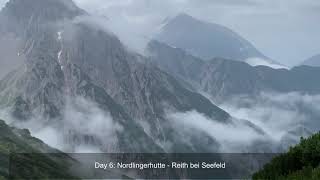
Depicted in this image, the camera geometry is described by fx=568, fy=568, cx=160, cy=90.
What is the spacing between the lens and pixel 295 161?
31562 mm

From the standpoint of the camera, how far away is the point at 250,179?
30.8 metres

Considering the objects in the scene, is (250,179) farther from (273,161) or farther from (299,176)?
(299,176)

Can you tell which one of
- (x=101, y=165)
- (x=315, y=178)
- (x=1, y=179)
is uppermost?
(x=1, y=179)

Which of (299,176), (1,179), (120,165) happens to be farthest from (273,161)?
(1,179)

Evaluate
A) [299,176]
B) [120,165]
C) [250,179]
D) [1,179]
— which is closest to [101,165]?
[120,165]

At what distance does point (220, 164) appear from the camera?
4628 centimetres

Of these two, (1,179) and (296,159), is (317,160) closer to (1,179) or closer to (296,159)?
(296,159)

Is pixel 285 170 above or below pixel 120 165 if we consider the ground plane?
below

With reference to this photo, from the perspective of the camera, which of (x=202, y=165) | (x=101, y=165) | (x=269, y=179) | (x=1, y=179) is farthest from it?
(x=1, y=179)

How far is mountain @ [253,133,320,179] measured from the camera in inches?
1160

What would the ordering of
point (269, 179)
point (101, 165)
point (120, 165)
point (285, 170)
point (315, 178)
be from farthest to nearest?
point (120, 165) < point (101, 165) < point (285, 170) < point (269, 179) < point (315, 178)

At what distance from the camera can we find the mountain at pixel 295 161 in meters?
29.5

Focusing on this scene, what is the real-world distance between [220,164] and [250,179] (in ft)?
51.0

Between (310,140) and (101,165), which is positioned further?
(101,165)
